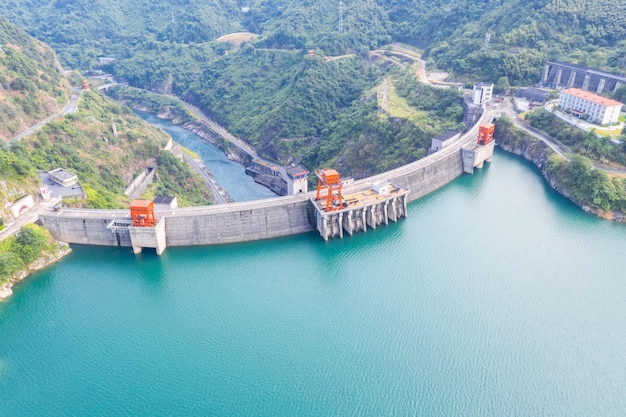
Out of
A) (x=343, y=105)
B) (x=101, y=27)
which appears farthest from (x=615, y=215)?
(x=101, y=27)

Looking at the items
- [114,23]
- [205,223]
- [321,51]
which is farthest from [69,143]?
[114,23]

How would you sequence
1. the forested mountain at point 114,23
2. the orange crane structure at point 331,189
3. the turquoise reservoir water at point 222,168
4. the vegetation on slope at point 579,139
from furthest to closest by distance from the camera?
the forested mountain at point 114,23 → the turquoise reservoir water at point 222,168 → the vegetation on slope at point 579,139 → the orange crane structure at point 331,189

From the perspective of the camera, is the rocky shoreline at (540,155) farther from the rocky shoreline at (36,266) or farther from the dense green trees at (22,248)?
the dense green trees at (22,248)

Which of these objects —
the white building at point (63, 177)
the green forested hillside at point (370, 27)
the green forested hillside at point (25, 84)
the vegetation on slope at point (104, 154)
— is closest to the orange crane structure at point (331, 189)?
the vegetation on slope at point (104, 154)

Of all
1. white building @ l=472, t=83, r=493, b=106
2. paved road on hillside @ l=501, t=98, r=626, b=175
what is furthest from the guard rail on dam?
white building @ l=472, t=83, r=493, b=106

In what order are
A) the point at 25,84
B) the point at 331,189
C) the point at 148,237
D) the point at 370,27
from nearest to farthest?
the point at 148,237
the point at 331,189
the point at 25,84
the point at 370,27

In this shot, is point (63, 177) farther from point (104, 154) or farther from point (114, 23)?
point (114, 23)

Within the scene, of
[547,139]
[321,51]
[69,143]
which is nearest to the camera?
[69,143]
